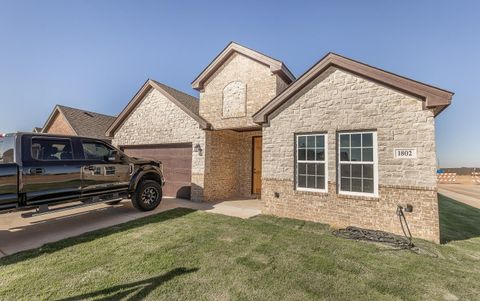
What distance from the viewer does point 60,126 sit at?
1795 centimetres

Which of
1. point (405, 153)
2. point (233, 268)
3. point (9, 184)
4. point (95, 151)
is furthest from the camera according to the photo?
point (95, 151)

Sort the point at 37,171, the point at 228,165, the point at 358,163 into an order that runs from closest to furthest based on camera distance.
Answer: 1. the point at 37,171
2. the point at 358,163
3. the point at 228,165

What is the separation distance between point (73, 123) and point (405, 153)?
21006 mm

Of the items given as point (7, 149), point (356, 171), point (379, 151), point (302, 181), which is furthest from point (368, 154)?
point (7, 149)

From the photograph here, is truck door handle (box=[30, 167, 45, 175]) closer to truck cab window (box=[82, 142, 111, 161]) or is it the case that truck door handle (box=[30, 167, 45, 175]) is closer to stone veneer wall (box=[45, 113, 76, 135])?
truck cab window (box=[82, 142, 111, 161])

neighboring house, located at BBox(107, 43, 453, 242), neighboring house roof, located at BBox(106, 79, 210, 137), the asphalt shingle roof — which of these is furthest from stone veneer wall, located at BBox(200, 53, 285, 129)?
the asphalt shingle roof

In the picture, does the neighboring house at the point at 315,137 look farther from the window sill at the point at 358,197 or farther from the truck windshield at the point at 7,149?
the truck windshield at the point at 7,149

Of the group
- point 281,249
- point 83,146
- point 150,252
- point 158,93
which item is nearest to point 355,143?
point 281,249

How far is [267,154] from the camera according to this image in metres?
8.45

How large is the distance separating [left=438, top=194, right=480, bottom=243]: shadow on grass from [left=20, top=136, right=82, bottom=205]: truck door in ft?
34.8

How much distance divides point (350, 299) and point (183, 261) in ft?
9.97

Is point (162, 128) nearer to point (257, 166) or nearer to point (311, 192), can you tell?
point (257, 166)

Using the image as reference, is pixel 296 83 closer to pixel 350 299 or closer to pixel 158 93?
pixel 350 299

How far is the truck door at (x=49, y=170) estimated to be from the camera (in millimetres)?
5605
